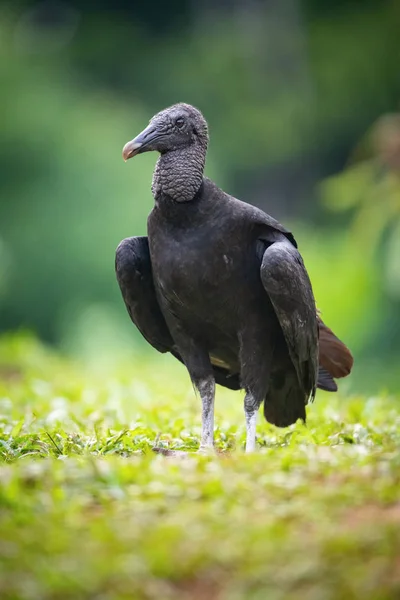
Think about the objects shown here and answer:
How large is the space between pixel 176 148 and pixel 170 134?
0.08 metres

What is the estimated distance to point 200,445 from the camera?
5516mm

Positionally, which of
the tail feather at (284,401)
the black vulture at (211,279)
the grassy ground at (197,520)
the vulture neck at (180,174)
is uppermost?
the vulture neck at (180,174)

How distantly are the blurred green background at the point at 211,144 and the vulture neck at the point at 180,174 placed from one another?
217 inches

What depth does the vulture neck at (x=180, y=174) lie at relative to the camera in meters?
5.29

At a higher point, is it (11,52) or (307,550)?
(11,52)

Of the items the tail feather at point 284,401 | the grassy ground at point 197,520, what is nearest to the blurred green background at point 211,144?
the tail feather at point 284,401

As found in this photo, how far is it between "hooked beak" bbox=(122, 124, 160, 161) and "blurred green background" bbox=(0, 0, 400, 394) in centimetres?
562

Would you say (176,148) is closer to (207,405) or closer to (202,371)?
(202,371)

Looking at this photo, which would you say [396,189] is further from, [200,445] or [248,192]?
[200,445]

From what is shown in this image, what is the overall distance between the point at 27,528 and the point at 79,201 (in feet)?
36.0

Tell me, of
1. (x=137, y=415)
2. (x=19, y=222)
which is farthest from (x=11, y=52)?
(x=137, y=415)

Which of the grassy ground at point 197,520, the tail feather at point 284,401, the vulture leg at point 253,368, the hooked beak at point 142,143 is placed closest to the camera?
the grassy ground at point 197,520

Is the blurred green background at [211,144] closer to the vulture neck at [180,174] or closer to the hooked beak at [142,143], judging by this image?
the vulture neck at [180,174]

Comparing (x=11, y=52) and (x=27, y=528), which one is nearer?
(x=27, y=528)
